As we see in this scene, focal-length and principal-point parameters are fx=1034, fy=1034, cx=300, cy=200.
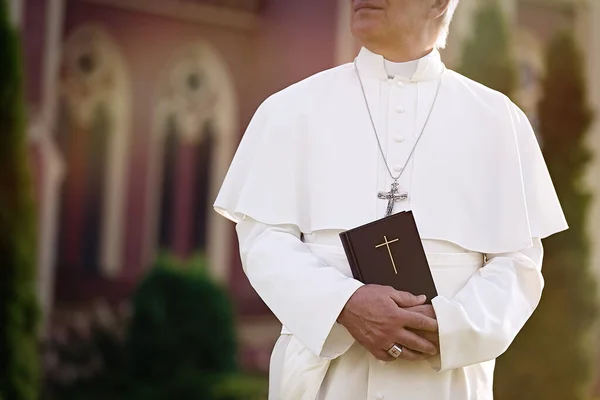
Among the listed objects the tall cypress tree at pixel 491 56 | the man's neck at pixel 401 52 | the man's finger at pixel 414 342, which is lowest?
the man's finger at pixel 414 342

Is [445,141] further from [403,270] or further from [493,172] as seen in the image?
[403,270]

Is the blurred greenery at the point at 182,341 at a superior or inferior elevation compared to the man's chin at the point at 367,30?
inferior

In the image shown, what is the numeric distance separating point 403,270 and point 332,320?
0.23 m

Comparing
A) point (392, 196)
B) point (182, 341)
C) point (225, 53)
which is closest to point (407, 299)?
point (392, 196)

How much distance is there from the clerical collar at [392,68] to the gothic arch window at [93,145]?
8609 millimetres

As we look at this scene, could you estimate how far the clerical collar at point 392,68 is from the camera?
121 inches

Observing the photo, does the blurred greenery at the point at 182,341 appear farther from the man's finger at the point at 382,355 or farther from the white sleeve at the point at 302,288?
the man's finger at the point at 382,355

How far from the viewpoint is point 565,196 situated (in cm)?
980

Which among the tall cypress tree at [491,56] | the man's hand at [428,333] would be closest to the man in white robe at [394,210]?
the man's hand at [428,333]

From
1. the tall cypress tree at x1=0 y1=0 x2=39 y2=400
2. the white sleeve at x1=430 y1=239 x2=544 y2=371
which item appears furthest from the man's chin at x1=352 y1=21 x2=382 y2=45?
the tall cypress tree at x1=0 y1=0 x2=39 y2=400

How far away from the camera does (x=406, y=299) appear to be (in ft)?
8.77

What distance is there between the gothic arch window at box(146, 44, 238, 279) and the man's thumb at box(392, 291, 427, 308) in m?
8.91

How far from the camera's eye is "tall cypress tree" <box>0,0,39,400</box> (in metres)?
8.55

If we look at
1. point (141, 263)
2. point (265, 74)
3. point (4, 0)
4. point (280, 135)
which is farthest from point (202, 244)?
point (280, 135)
